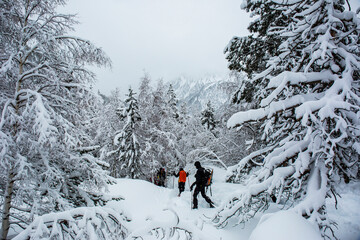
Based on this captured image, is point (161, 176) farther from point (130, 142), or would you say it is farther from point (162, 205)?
point (162, 205)

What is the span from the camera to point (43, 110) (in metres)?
3.76

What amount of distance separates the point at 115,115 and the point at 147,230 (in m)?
22.5

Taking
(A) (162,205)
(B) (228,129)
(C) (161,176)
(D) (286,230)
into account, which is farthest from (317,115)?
(C) (161,176)

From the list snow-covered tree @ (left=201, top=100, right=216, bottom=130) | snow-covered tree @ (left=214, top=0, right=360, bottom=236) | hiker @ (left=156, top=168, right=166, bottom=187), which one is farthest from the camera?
snow-covered tree @ (left=201, top=100, right=216, bottom=130)

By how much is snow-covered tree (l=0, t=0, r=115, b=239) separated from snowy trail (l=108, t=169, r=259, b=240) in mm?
1312

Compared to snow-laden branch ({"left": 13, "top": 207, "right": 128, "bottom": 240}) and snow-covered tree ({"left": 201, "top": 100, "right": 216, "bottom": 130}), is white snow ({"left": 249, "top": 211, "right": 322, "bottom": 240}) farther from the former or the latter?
snow-covered tree ({"left": 201, "top": 100, "right": 216, "bottom": 130})

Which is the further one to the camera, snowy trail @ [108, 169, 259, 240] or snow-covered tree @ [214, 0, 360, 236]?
snowy trail @ [108, 169, 259, 240]

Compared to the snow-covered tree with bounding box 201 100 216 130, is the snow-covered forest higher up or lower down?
lower down

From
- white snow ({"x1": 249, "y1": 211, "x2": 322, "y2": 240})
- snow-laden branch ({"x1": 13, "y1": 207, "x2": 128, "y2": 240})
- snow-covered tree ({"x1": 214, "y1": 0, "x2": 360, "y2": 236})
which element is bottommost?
white snow ({"x1": 249, "y1": 211, "x2": 322, "y2": 240})

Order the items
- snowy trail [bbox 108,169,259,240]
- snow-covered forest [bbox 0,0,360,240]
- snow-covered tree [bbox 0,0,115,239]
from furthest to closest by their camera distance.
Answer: snowy trail [bbox 108,169,259,240] < snow-covered tree [bbox 0,0,115,239] < snow-covered forest [bbox 0,0,360,240]

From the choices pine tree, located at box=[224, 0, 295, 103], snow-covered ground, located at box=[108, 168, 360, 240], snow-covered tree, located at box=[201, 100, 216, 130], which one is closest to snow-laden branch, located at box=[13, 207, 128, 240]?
Result: snow-covered ground, located at box=[108, 168, 360, 240]

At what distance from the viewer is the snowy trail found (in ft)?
14.9

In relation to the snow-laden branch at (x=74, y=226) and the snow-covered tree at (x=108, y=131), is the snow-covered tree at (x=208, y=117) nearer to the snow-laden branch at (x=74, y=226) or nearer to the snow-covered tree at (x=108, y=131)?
the snow-covered tree at (x=108, y=131)

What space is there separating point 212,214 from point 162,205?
→ 498cm
